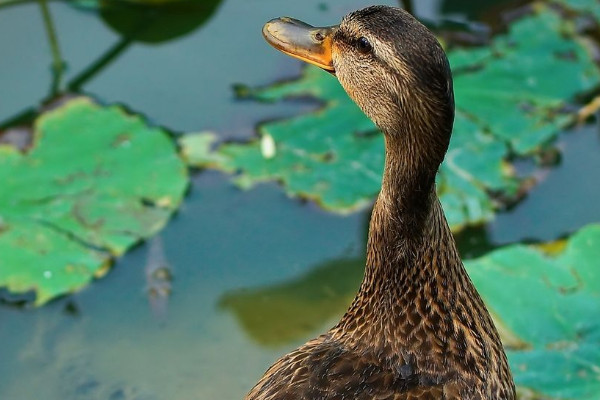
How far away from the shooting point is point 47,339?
13.9ft

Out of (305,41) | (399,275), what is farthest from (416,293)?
(305,41)

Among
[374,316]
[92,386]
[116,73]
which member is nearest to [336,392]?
[374,316]

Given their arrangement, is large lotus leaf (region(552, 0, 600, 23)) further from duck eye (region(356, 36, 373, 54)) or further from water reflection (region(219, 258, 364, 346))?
duck eye (region(356, 36, 373, 54))

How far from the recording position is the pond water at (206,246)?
415 centimetres

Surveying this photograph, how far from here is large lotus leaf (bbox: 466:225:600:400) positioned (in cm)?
366

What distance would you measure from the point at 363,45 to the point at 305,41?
0.28 m

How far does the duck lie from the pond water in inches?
45.6

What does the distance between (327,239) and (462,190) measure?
0.65m

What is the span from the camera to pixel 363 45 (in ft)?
9.27

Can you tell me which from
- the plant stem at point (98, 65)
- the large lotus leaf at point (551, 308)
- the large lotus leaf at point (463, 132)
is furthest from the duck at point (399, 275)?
the plant stem at point (98, 65)

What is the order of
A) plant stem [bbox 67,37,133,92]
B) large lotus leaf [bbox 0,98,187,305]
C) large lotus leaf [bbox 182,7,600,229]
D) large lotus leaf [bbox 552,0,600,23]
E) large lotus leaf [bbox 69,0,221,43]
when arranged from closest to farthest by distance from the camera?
large lotus leaf [bbox 0,98,187,305] < large lotus leaf [bbox 182,7,600,229] < plant stem [bbox 67,37,133,92] < large lotus leaf [bbox 552,0,600,23] < large lotus leaf [bbox 69,0,221,43]

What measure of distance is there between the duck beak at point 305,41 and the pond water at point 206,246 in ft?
4.96

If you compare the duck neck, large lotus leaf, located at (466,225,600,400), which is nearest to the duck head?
the duck neck

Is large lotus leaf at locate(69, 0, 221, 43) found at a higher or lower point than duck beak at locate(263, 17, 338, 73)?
lower
